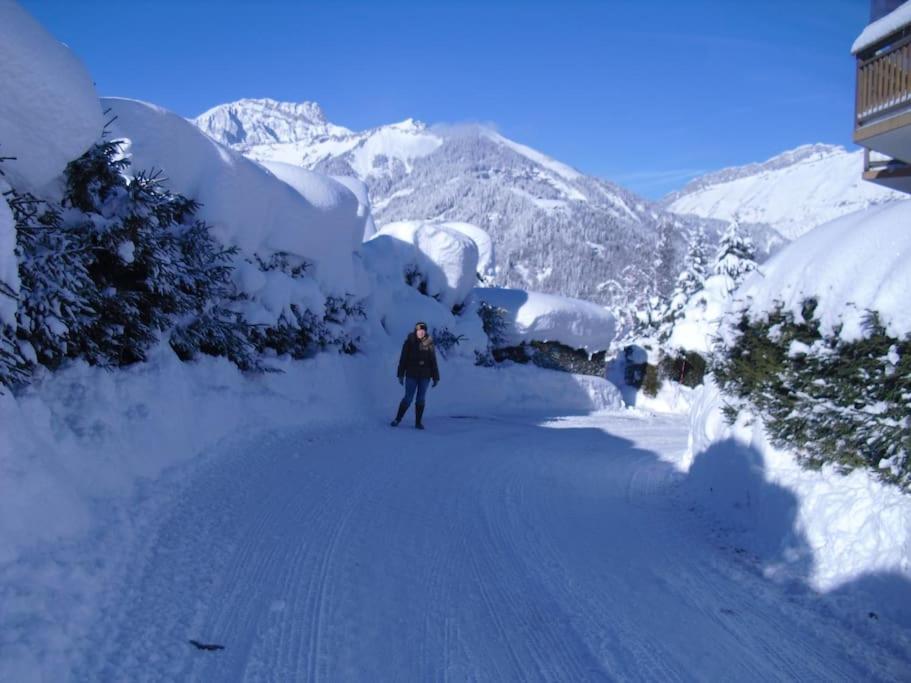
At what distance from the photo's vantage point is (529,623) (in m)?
3.81

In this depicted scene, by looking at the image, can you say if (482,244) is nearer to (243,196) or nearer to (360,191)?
(360,191)

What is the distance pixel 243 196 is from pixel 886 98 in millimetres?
10498

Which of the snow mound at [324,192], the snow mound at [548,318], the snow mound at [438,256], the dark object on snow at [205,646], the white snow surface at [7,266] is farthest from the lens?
the snow mound at [548,318]

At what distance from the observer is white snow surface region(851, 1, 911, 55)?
10289mm

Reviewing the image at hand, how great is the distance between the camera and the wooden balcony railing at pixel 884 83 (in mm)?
10156

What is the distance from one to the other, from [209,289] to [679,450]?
344 inches

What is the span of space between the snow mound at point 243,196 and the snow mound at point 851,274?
7116 millimetres

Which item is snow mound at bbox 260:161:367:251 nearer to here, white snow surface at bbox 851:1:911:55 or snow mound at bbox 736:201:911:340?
snow mound at bbox 736:201:911:340

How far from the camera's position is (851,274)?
17.9 feet

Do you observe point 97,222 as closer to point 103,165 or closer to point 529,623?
point 103,165

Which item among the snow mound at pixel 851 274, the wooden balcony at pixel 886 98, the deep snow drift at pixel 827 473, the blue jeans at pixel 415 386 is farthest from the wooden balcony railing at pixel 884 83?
the blue jeans at pixel 415 386

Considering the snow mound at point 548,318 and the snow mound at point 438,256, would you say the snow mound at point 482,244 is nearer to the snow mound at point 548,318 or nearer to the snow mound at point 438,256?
the snow mound at point 548,318

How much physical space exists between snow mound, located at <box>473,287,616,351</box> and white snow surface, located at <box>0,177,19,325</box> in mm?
16700

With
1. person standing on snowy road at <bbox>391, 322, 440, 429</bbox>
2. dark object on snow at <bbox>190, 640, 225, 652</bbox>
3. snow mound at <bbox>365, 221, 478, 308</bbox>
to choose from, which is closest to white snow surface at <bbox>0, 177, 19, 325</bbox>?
dark object on snow at <bbox>190, 640, 225, 652</bbox>
